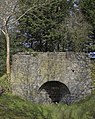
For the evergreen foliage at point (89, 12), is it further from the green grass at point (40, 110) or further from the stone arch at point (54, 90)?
the green grass at point (40, 110)

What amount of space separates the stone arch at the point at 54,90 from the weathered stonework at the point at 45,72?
0.60 metres

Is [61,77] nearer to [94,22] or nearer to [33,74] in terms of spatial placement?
[33,74]

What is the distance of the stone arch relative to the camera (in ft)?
57.6

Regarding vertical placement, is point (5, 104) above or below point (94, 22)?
below

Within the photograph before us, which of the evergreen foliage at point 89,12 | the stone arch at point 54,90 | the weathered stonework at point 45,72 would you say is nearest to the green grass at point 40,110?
the weathered stonework at point 45,72

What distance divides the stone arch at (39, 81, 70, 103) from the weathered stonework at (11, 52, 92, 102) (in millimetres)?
597

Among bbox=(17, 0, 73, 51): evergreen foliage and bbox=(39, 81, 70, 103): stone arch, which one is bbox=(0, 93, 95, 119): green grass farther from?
bbox=(17, 0, 73, 51): evergreen foliage

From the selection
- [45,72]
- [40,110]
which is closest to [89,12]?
[45,72]

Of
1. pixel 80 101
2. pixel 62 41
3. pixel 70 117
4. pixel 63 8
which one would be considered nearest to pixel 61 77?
pixel 80 101

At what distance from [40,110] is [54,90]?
345cm

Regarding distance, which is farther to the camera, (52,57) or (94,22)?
(94,22)

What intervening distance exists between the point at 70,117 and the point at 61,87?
3.96 metres

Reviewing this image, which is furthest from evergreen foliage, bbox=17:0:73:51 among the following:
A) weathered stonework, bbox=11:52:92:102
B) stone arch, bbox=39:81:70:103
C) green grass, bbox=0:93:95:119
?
green grass, bbox=0:93:95:119

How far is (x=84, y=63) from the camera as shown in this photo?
56.2ft
